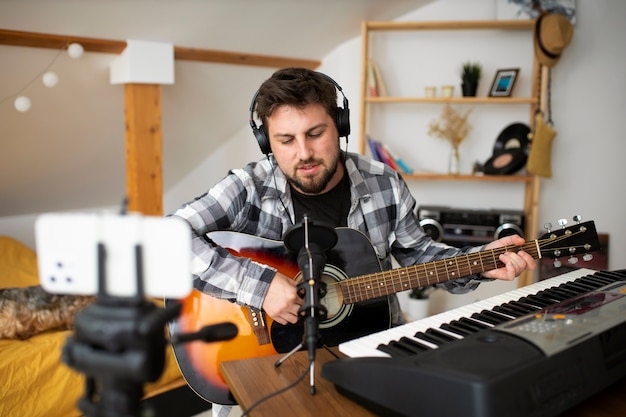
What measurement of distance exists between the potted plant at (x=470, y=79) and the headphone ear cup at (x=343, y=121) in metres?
1.97

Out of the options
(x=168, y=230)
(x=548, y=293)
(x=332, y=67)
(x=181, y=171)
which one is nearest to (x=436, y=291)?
(x=332, y=67)

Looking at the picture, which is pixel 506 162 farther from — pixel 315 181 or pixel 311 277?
pixel 311 277

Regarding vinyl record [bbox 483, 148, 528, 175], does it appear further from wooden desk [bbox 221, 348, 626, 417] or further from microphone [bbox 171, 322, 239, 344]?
microphone [bbox 171, 322, 239, 344]

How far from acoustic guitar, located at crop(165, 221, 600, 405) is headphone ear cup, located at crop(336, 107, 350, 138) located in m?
0.38

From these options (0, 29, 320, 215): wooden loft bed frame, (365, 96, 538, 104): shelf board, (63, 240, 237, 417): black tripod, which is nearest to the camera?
(63, 240, 237, 417): black tripod

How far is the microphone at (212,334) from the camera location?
641 millimetres

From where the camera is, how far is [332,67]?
3797 millimetres

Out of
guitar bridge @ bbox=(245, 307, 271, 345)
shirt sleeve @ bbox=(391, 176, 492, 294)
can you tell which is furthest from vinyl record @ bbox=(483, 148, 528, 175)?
guitar bridge @ bbox=(245, 307, 271, 345)

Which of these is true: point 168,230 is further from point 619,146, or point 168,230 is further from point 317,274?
point 619,146

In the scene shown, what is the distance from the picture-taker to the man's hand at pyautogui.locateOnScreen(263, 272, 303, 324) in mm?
1249

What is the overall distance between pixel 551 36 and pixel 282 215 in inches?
89.2

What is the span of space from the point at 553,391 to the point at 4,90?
280 centimetres

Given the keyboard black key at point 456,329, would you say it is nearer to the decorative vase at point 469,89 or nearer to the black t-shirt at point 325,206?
the black t-shirt at point 325,206

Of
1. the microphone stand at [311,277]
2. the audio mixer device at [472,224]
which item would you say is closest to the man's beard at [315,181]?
the microphone stand at [311,277]
